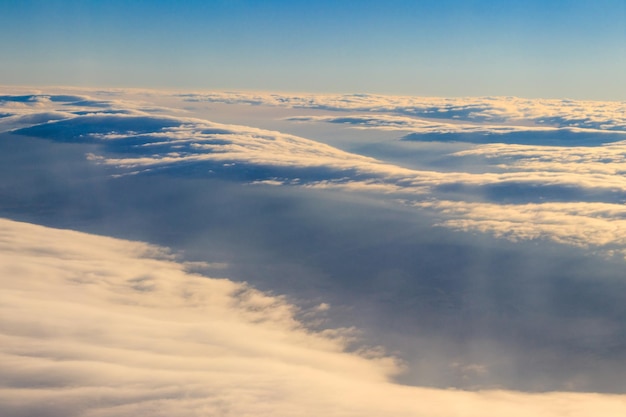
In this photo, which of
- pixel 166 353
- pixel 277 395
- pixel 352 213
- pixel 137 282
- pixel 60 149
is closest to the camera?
pixel 277 395

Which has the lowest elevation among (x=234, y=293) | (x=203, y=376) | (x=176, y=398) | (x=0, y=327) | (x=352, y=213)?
(x=176, y=398)

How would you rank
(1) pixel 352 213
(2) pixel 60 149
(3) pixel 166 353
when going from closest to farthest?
(3) pixel 166 353, (1) pixel 352 213, (2) pixel 60 149

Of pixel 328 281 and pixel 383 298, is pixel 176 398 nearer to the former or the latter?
pixel 383 298

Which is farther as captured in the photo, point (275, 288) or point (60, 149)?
point (60, 149)

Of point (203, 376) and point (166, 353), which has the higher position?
point (166, 353)

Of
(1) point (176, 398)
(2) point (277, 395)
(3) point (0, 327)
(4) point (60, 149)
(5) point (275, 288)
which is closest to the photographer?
(1) point (176, 398)

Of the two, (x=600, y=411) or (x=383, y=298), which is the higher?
(x=383, y=298)

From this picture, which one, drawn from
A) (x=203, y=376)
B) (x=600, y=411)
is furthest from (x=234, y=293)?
(x=203, y=376)

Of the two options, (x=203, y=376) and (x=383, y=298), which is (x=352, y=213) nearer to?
(x=383, y=298)

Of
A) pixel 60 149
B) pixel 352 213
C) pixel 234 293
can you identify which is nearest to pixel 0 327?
pixel 234 293
